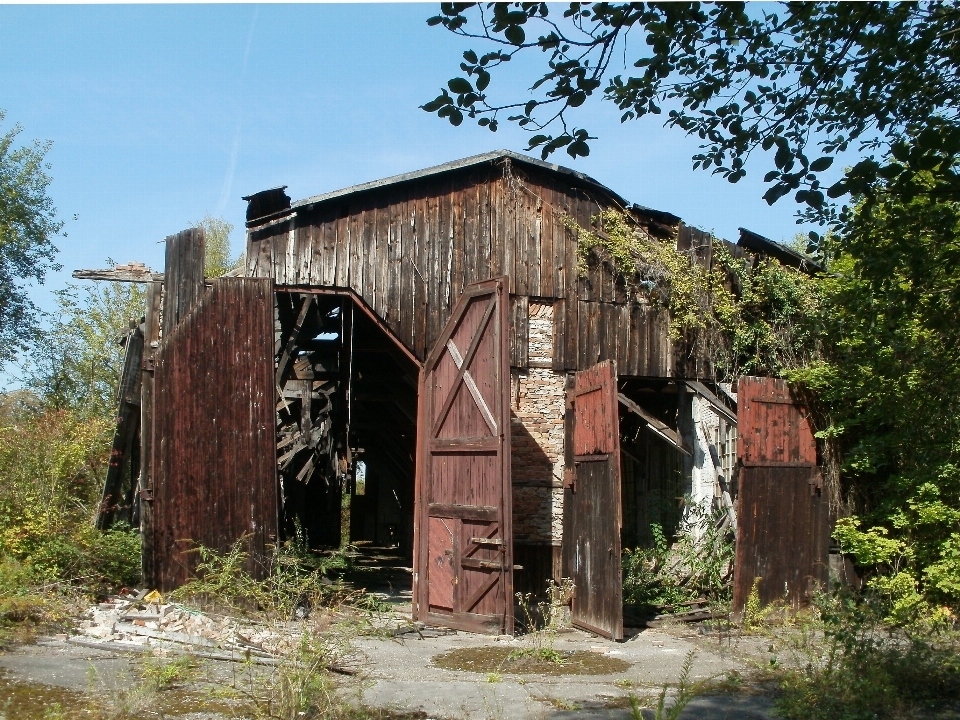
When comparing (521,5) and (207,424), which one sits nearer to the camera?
(521,5)

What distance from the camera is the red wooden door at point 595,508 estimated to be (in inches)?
402

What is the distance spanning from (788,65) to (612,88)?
3.99ft

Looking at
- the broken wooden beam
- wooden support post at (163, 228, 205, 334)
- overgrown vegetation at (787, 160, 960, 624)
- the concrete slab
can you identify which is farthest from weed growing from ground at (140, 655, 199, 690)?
the broken wooden beam

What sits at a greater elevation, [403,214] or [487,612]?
[403,214]

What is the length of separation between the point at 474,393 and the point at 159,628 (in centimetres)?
433

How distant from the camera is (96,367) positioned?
32094mm

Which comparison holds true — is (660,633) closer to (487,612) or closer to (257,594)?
(487,612)

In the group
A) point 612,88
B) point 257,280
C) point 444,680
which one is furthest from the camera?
point 257,280

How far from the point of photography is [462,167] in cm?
1259

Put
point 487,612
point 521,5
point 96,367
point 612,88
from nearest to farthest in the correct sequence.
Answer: point 521,5 → point 612,88 → point 487,612 → point 96,367

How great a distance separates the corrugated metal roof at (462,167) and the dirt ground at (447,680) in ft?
18.7

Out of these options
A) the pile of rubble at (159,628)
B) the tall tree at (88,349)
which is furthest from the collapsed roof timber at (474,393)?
the tall tree at (88,349)

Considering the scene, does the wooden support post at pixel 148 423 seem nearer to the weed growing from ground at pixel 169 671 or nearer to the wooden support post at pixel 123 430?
the wooden support post at pixel 123 430

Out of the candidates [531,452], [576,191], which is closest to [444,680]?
[531,452]
